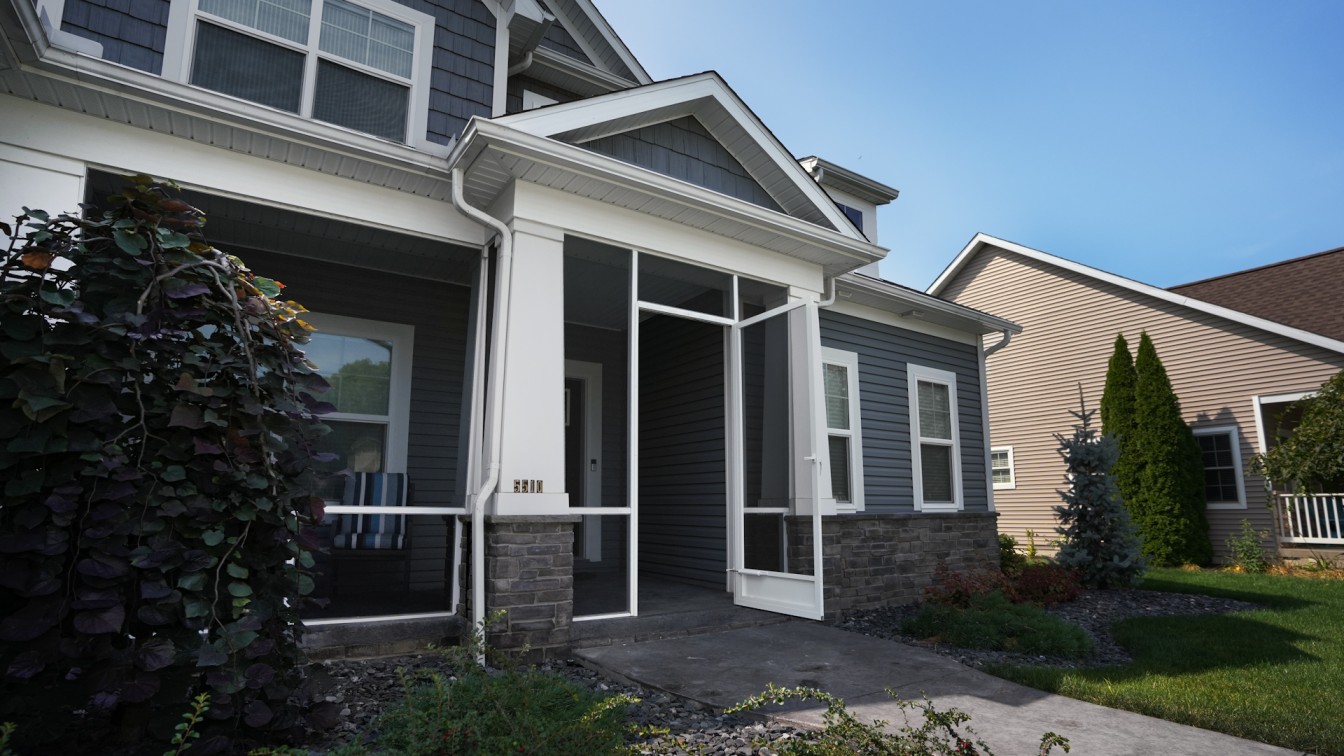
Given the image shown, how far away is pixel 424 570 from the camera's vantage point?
249 inches

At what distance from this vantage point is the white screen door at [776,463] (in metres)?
5.64

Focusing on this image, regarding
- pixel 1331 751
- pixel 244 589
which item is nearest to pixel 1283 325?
pixel 1331 751

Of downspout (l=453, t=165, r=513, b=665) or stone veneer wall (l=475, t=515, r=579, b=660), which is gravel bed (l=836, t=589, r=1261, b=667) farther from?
downspout (l=453, t=165, r=513, b=665)

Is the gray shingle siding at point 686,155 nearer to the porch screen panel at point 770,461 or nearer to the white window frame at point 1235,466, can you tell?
the porch screen panel at point 770,461

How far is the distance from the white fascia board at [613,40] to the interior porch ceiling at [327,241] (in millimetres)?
3065

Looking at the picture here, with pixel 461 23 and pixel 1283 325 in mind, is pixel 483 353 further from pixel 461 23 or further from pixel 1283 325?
pixel 1283 325

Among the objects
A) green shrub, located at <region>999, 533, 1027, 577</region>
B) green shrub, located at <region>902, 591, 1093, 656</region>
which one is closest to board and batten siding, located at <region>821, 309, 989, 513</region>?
green shrub, located at <region>999, 533, 1027, 577</region>

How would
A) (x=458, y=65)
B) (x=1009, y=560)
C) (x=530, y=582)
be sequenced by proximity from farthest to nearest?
(x=1009, y=560) < (x=458, y=65) < (x=530, y=582)

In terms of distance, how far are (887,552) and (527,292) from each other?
169 inches

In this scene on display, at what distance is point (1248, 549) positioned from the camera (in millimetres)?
10891

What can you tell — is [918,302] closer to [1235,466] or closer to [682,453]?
[682,453]

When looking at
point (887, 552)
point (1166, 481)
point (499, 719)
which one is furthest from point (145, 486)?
point (1166, 481)

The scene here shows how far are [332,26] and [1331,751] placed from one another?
22.8ft

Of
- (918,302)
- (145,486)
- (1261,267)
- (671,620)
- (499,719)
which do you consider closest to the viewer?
(145,486)
